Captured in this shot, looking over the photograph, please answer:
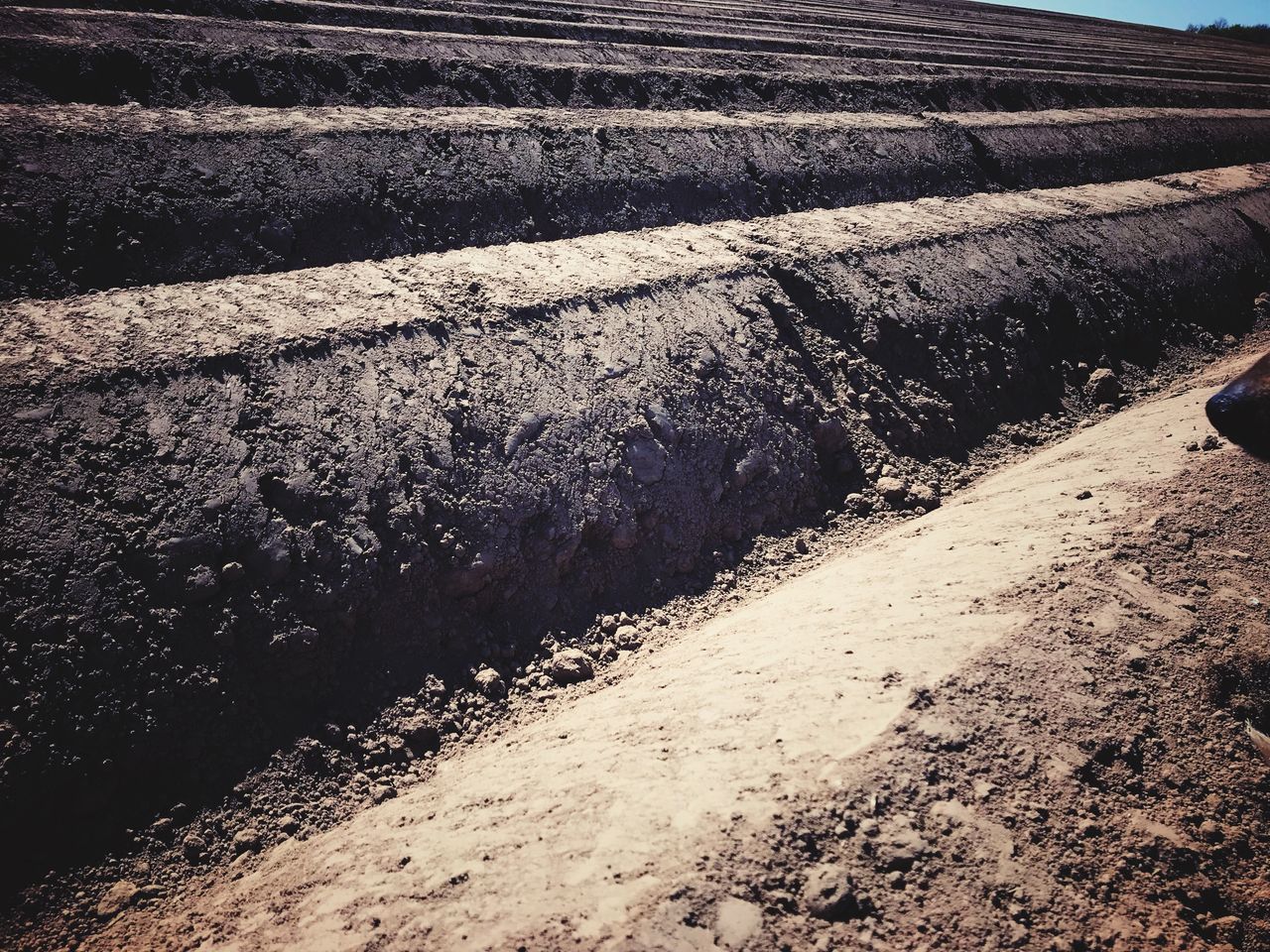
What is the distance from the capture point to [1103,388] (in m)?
4.30

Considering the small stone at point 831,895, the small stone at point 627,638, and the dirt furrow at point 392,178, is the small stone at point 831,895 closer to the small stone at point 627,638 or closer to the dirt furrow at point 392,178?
the small stone at point 627,638

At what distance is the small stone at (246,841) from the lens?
1.94 meters

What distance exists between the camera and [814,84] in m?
5.65

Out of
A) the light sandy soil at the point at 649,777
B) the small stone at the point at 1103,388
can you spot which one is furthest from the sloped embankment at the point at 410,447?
the light sandy soil at the point at 649,777

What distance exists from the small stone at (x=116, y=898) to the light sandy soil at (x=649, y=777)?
0.05 metres

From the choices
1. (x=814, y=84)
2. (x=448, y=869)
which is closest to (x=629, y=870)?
(x=448, y=869)

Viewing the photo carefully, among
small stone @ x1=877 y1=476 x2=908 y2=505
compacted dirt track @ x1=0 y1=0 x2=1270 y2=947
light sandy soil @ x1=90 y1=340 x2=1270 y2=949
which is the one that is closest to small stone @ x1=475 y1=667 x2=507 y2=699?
compacted dirt track @ x1=0 y1=0 x2=1270 y2=947

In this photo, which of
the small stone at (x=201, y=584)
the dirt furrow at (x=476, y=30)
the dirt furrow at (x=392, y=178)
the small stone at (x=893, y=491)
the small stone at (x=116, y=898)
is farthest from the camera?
the small stone at (x=893, y=491)

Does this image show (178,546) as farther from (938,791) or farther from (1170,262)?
(1170,262)

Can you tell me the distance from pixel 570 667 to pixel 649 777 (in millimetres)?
790

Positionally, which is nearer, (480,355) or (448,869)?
(448,869)

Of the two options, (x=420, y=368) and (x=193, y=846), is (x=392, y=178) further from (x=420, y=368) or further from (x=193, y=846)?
(x=193, y=846)

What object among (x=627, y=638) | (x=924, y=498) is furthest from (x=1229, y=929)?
(x=924, y=498)

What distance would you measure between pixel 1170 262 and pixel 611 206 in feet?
14.8
